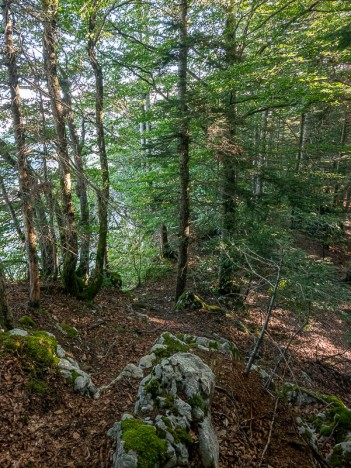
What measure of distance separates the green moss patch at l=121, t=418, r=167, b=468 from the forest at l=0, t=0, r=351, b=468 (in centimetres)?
2

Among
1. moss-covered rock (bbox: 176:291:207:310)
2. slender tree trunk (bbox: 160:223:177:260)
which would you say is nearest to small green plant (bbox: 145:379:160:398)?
moss-covered rock (bbox: 176:291:207:310)

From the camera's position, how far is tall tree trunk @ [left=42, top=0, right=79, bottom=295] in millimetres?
5483

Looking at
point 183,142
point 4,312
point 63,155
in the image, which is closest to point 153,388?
point 4,312

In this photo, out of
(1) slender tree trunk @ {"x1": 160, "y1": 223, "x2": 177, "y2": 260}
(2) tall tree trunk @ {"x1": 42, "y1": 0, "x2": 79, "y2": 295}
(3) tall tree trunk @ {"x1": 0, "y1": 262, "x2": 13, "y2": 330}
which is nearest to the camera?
(3) tall tree trunk @ {"x1": 0, "y1": 262, "x2": 13, "y2": 330}

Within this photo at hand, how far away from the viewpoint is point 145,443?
9.97ft

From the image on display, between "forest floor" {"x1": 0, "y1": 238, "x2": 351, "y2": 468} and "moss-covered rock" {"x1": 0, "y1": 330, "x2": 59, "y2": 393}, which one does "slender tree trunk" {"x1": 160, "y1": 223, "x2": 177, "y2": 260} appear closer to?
"forest floor" {"x1": 0, "y1": 238, "x2": 351, "y2": 468}

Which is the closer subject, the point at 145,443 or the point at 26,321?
the point at 145,443

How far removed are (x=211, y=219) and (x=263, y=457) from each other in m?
7.71

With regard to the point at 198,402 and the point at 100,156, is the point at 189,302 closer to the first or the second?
the point at 100,156

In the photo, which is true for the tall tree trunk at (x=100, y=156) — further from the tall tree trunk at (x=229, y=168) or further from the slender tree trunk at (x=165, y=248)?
the slender tree trunk at (x=165, y=248)

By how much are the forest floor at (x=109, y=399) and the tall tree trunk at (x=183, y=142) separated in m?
2.55

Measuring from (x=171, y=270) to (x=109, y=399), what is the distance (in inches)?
413

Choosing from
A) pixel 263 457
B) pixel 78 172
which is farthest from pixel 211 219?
pixel 263 457

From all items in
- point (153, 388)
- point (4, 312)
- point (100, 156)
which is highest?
point (100, 156)
